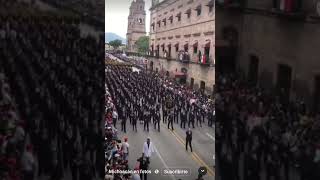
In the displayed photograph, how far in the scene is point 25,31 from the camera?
809 cm

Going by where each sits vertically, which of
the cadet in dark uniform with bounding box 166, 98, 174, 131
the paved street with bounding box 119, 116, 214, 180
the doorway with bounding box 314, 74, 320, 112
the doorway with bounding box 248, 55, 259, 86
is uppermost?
the doorway with bounding box 248, 55, 259, 86

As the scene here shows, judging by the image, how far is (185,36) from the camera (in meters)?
8.62

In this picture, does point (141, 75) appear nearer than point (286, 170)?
No

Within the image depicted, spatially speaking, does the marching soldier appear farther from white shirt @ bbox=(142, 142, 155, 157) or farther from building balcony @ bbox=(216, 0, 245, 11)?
building balcony @ bbox=(216, 0, 245, 11)

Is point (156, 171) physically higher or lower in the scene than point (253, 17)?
lower

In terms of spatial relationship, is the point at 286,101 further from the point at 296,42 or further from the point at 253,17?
the point at 253,17

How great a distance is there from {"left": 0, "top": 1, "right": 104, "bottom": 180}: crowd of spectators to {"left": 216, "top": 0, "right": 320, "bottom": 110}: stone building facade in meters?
2.18

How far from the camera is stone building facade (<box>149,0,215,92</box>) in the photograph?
26.4 ft

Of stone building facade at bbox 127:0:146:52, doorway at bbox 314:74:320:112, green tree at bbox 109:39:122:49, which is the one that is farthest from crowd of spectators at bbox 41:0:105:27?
doorway at bbox 314:74:320:112

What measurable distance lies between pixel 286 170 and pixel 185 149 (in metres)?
1.70

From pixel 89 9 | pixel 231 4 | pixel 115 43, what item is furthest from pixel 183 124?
pixel 89 9

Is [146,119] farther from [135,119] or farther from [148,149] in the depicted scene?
[148,149]

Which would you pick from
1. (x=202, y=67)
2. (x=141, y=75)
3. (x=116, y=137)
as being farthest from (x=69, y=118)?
(x=202, y=67)

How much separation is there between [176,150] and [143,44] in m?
2.26
